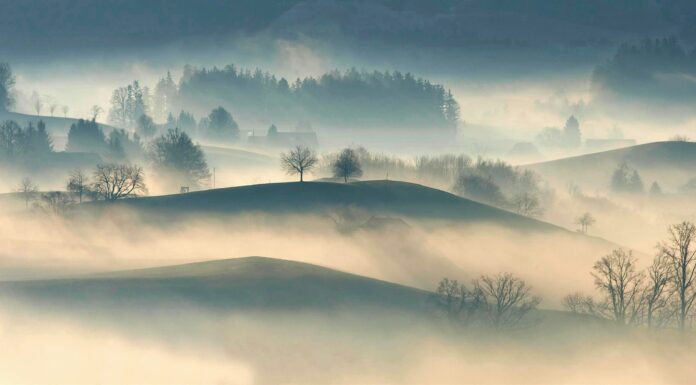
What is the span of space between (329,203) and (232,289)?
224 ft

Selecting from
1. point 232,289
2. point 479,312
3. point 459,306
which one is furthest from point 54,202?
point 479,312

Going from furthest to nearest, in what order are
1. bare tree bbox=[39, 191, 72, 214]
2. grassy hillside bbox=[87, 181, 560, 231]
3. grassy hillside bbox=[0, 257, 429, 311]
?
grassy hillside bbox=[87, 181, 560, 231] → bare tree bbox=[39, 191, 72, 214] → grassy hillside bbox=[0, 257, 429, 311]

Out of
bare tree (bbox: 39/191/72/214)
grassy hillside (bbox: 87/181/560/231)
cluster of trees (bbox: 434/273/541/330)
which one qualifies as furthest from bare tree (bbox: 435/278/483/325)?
bare tree (bbox: 39/191/72/214)

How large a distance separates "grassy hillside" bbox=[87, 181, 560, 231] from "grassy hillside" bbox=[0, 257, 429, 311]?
2134 inches

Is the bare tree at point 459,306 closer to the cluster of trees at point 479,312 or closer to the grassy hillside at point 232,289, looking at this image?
the cluster of trees at point 479,312

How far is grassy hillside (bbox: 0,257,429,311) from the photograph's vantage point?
4350 inches

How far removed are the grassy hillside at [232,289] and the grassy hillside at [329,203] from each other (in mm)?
54204

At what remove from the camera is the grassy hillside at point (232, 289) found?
11050 centimetres

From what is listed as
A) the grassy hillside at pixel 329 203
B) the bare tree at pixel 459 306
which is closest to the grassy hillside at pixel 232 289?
the bare tree at pixel 459 306

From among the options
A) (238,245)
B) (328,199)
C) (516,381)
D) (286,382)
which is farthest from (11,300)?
(328,199)

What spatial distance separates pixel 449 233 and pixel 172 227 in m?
41.5

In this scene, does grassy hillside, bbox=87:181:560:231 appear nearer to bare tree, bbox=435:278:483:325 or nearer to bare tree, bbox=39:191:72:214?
bare tree, bbox=39:191:72:214

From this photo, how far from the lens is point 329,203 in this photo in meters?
182

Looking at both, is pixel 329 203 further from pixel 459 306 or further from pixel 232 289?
pixel 459 306
